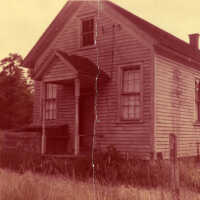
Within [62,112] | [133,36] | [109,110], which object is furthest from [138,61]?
[62,112]

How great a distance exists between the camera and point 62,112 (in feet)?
49.6

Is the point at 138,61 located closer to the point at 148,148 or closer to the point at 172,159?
the point at 148,148

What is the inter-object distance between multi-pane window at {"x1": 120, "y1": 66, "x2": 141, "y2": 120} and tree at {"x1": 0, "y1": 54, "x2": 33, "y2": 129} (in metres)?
15.8

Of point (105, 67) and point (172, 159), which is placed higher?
point (105, 67)

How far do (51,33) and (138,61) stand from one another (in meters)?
4.94

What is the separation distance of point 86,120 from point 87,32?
141 inches

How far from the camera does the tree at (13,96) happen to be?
1077 inches

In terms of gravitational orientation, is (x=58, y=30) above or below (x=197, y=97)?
above

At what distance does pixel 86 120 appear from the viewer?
14953 mm

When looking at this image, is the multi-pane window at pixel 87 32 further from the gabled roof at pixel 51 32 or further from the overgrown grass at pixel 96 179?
the overgrown grass at pixel 96 179

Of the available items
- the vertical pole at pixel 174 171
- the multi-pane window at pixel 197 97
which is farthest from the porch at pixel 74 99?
the vertical pole at pixel 174 171

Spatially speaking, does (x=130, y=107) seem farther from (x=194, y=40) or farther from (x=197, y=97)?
(x=194, y=40)

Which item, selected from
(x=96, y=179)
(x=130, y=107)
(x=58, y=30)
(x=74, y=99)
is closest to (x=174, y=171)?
(x=96, y=179)

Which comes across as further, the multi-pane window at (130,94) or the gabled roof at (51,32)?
the gabled roof at (51,32)
